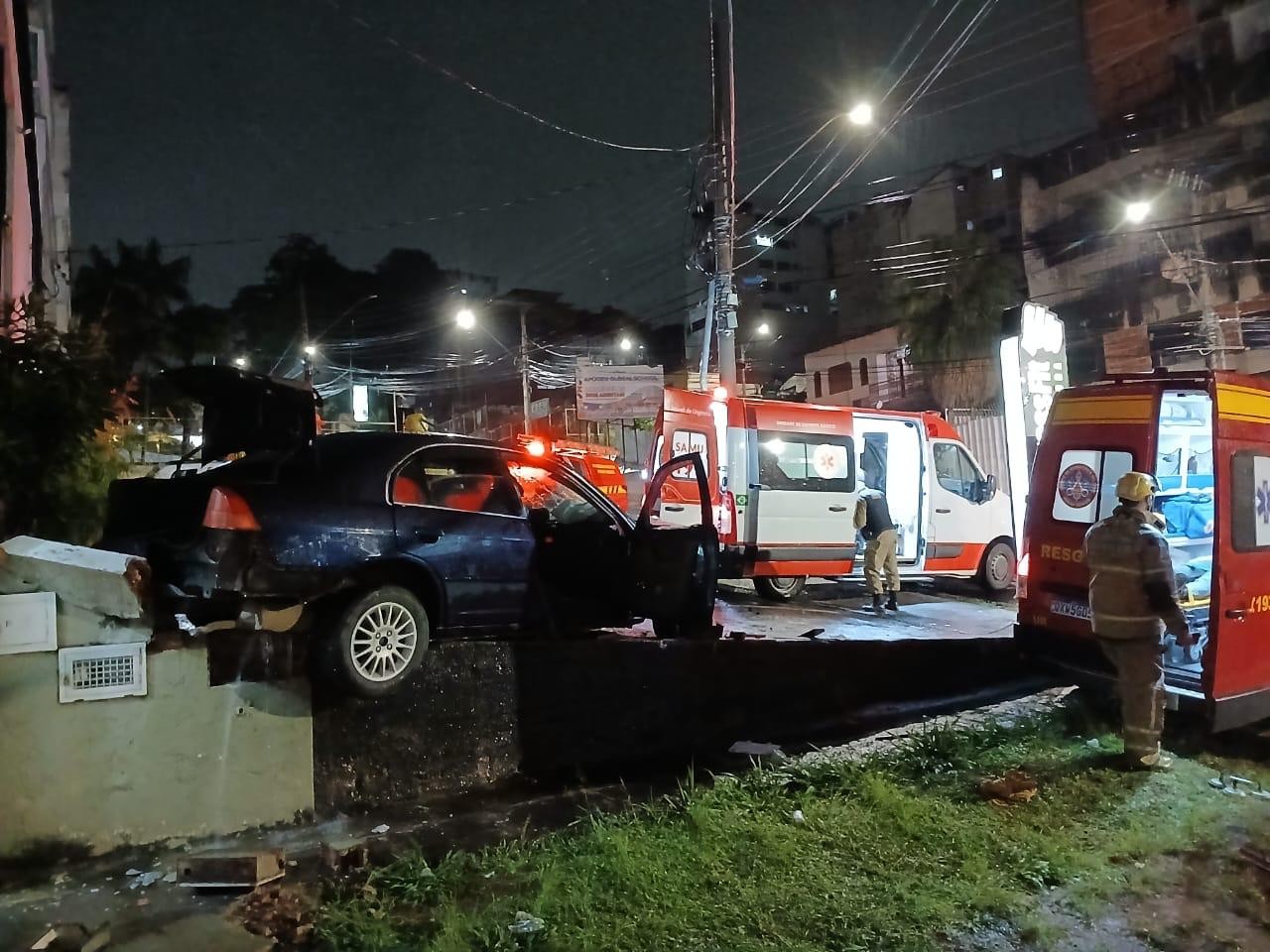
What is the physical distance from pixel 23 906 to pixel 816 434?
9118 millimetres

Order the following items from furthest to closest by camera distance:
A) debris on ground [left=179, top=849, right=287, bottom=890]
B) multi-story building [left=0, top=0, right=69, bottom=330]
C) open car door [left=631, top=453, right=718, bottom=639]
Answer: multi-story building [left=0, top=0, right=69, bottom=330] → open car door [left=631, top=453, right=718, bottom=639] → debris on ground [left=179, top=849, right=287, bottom=890]

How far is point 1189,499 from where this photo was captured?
834cm

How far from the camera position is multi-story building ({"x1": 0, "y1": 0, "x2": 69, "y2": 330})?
29.4 feet

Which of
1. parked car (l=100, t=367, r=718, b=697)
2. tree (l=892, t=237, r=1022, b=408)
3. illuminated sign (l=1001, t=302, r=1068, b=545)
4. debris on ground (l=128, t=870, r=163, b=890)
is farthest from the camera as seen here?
tree (l=892, t=237, r=1022, b=408)

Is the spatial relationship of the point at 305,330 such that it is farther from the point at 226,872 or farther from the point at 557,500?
the point at 226,872

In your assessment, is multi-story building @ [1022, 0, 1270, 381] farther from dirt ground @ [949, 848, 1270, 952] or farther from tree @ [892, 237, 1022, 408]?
dirt ground @ [949, 848, 1270, 952]

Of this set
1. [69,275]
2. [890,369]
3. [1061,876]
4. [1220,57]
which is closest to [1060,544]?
[1061,876]

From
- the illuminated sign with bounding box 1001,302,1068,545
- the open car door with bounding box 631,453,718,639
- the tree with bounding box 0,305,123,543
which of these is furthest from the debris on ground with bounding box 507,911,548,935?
the illuminated sign with bounding box 1001,302,1068,545

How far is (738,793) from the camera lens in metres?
4.59

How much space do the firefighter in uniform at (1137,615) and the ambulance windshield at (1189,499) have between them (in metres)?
1.92

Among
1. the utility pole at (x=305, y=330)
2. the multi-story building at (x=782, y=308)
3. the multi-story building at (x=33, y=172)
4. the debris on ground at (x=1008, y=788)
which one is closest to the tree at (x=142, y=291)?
the utility pole at (x=305, y=330)

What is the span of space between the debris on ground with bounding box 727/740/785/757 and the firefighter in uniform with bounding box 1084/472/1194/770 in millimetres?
2032

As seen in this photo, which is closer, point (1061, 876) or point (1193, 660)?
point (1061, 876)

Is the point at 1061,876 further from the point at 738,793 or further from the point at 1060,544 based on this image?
the point at 1060,544
